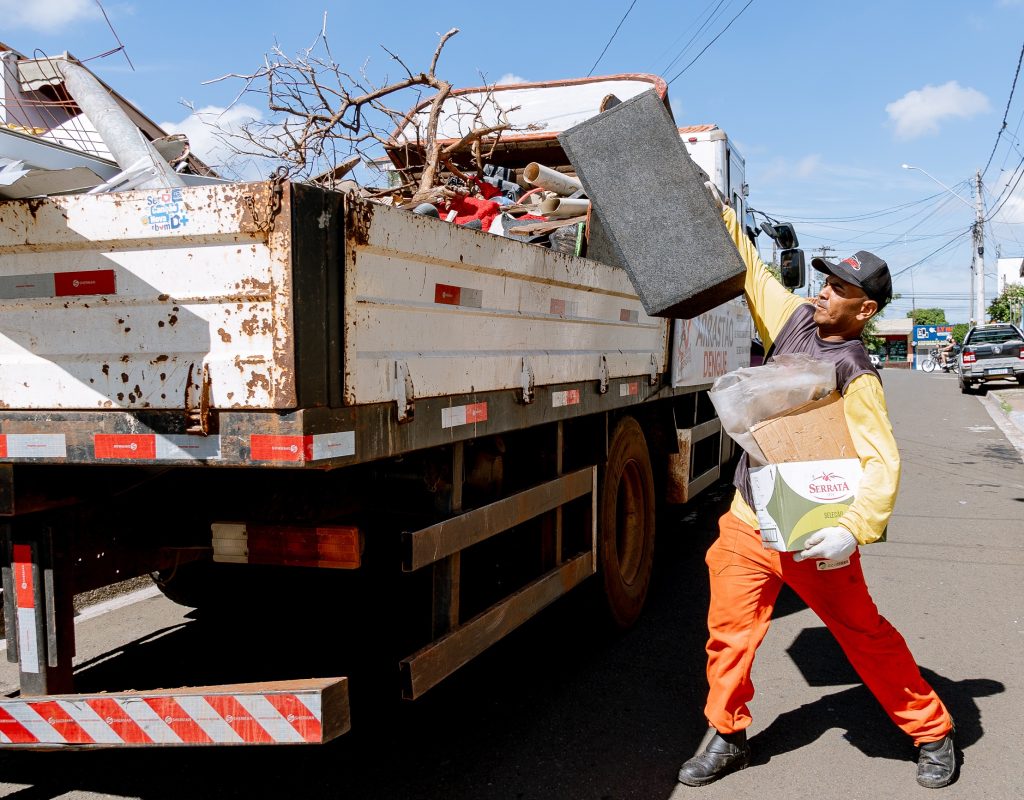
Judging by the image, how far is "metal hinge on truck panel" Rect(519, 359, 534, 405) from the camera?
3.67 meters

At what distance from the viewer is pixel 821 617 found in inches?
137

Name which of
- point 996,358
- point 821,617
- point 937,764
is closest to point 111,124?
point 821,617

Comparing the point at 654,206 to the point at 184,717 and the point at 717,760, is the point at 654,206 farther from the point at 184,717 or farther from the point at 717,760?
the point at 184,717

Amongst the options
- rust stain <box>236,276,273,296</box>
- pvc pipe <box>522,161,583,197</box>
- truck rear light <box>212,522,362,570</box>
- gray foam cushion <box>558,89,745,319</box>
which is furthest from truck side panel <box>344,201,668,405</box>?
pvc pipe <box>522,161,583,197</box>

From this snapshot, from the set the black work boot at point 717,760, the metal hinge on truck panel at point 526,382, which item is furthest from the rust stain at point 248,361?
the black work boot at point 717,760

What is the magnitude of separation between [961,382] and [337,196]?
2902cm

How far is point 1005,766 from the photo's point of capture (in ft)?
11.9

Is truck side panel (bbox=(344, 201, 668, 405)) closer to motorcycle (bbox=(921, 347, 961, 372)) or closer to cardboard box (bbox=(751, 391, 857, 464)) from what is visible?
A: cardboard box (bbox=(751, 391, 857, 464))

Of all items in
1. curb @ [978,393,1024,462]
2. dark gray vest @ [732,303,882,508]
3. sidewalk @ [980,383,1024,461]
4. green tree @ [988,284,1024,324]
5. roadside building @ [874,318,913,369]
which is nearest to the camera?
dark gray vest @ [732,303,882,508]

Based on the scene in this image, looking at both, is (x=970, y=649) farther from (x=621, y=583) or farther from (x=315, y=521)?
(x=315, y=521)

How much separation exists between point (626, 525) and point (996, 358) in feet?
82.0

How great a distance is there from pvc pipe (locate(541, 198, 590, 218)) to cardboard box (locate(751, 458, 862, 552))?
206 centimetres

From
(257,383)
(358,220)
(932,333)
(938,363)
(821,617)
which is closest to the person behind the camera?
(257,383)

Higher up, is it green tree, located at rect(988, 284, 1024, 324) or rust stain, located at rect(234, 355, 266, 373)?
green tree, located at rect(988, 284, 1024, 324)
